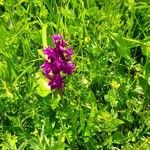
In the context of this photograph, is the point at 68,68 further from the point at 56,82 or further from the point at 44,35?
the point at 44,35

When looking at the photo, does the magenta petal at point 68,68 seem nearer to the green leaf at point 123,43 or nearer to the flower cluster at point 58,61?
the flower cluster at point 58,61

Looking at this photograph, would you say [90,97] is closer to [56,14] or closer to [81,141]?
[81,141]

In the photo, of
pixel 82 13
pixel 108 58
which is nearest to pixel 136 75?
pixel 108 58

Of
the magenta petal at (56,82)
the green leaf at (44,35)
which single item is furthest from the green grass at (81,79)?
the magenta petal at (56,82)

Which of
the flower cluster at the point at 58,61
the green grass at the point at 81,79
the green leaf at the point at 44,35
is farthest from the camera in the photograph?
the green leaf at the point at 44,35

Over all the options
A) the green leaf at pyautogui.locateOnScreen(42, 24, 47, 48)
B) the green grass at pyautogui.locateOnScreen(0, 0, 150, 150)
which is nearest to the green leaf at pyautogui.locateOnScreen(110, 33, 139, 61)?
the green grass at pyautogui.locateOnScreen(0, 0, 150, 150)

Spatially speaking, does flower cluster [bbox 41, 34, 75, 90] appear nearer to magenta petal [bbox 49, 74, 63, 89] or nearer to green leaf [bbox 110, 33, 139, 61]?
magenta petal [bbox 49, 74, 63, 89]

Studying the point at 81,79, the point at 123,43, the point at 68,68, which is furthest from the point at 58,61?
the point at 123,43
